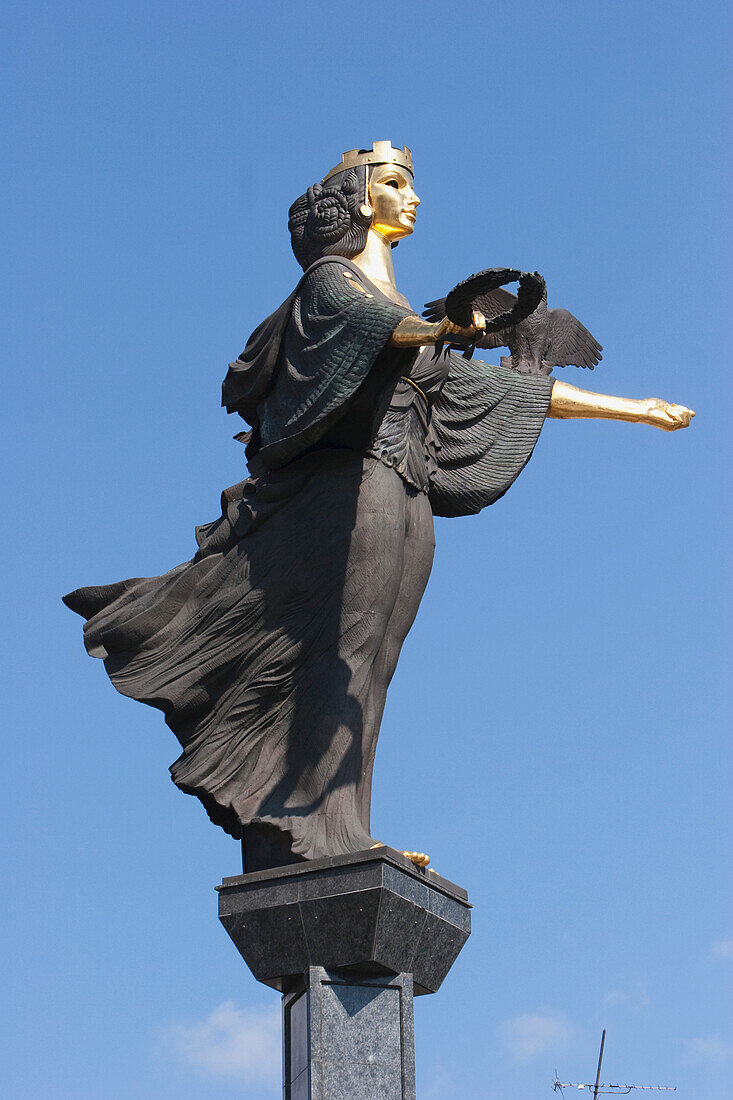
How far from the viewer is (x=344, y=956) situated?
8.41 metres

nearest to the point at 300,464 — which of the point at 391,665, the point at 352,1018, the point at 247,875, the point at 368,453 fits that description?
the point at 368,453

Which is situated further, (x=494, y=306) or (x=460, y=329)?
(x=494, y=306)

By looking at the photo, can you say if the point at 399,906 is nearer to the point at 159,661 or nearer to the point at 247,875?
the point at 247,875

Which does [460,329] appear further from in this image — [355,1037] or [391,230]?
[355,1037]

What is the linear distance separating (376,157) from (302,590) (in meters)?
2.52

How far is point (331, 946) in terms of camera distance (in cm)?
842

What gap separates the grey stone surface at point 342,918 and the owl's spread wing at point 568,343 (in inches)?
135

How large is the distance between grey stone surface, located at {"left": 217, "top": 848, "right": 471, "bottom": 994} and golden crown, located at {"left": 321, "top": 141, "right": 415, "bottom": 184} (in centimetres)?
390

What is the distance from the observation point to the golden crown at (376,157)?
9.79 meters

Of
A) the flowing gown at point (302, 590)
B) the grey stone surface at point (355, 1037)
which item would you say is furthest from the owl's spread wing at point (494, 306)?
the grey stone surface at point (355, 1037)

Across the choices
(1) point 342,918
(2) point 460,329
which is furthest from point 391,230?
(1) point 342,918

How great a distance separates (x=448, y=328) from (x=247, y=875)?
2.91m

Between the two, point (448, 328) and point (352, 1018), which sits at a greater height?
point (448, 328)

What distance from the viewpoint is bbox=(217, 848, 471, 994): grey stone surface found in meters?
8.35
